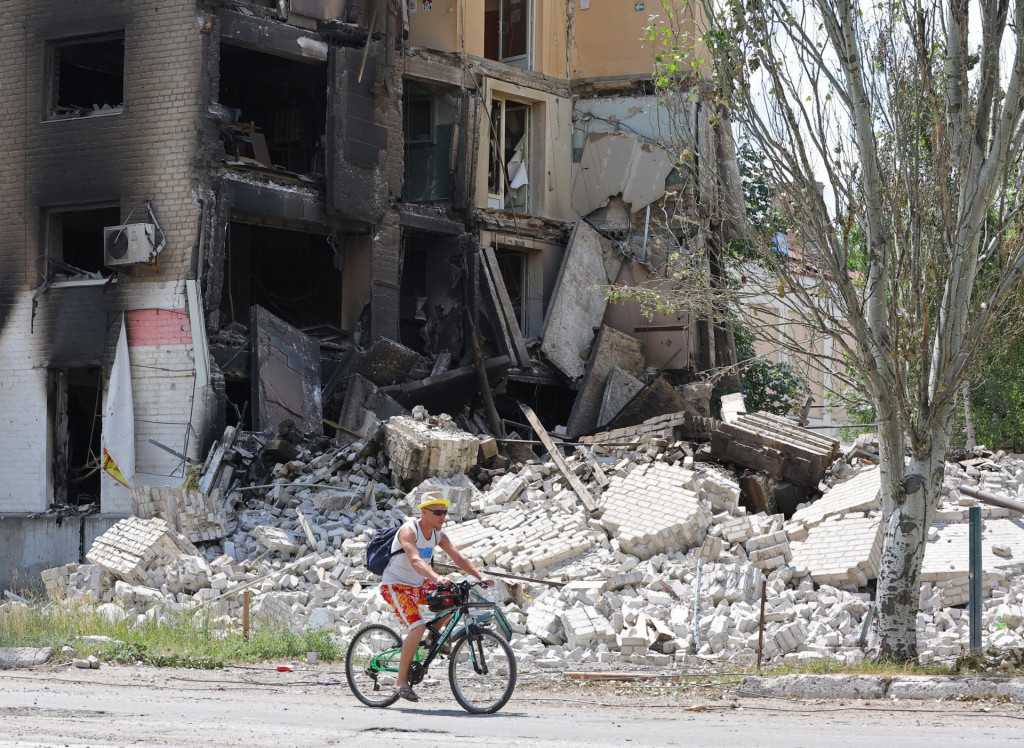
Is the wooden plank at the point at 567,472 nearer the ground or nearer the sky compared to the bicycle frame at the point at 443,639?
nearer the sky

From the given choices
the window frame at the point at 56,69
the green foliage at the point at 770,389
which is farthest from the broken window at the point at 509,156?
the window frame at the point at 56,69

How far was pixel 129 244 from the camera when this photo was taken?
1862 cm

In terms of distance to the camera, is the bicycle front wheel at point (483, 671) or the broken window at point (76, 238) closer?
the bicycle front wheel at point (483, 671)

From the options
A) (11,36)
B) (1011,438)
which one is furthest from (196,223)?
(1011,438)

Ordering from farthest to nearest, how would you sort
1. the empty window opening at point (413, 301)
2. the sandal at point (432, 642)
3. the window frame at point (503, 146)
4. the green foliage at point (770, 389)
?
the green foliage at point (770, 389), the window frame at point (503, 146), the empty window opening at point (413, 301), the sandal at point (432, 642)

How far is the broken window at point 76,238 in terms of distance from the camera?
64.3ft

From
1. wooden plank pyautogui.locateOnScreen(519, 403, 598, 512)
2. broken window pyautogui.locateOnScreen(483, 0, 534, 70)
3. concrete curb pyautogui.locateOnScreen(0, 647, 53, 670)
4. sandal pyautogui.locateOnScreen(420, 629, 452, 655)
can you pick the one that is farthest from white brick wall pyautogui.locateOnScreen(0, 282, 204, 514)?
sandal pyautogui.locateOnScreen(420, 629, 452, 655)

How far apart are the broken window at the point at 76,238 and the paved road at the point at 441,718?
1016 cm

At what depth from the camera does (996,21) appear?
10367 mm

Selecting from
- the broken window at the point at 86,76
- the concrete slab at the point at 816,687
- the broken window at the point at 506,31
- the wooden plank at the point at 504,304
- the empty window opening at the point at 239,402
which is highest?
the broken window at the point at 506,31

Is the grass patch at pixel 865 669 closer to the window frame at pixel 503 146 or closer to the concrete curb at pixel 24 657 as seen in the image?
the concrete curb at pixel 24 657

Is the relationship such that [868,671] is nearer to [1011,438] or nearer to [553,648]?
[553,648]

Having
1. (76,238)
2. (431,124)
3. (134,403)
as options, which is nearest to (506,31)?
(431,124)

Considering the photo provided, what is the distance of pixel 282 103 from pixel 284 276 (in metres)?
3.02
